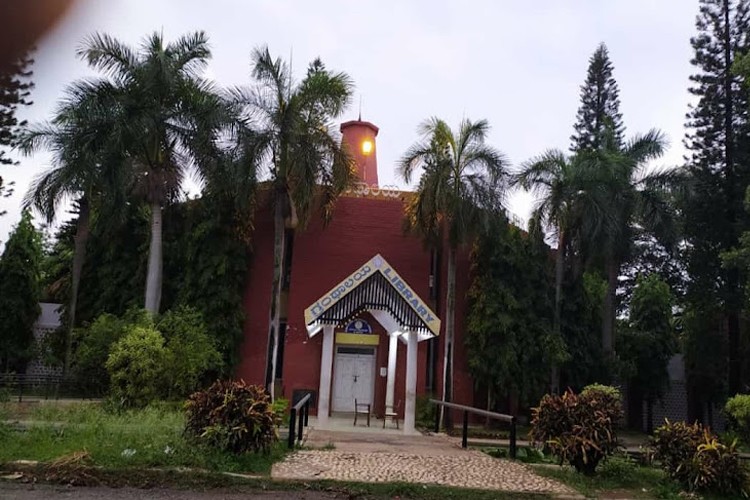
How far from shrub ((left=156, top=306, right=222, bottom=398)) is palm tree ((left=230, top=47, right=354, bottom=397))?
1845mm

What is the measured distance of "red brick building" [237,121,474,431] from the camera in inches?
782

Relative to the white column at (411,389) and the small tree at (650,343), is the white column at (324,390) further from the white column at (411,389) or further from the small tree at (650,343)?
the small tree at (650,343)

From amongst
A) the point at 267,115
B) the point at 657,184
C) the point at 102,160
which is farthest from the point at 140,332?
the point at 657,184

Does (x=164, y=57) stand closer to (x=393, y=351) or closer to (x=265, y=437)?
(x=393, y=351)

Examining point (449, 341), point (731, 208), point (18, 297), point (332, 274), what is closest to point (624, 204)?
point (731, 208)

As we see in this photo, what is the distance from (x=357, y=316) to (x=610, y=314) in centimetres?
892

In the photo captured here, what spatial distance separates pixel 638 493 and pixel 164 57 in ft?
54.9

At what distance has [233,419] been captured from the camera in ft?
29.5

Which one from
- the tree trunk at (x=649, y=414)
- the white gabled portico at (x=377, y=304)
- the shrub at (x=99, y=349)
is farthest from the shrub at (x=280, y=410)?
the tree trunk at (x=649, y=414)

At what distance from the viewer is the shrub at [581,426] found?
9.22 m

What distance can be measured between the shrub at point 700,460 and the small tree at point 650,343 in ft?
47.1

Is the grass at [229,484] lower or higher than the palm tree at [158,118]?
lower

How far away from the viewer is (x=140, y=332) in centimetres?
1545

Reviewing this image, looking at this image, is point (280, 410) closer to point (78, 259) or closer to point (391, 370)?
point (391, 370)
